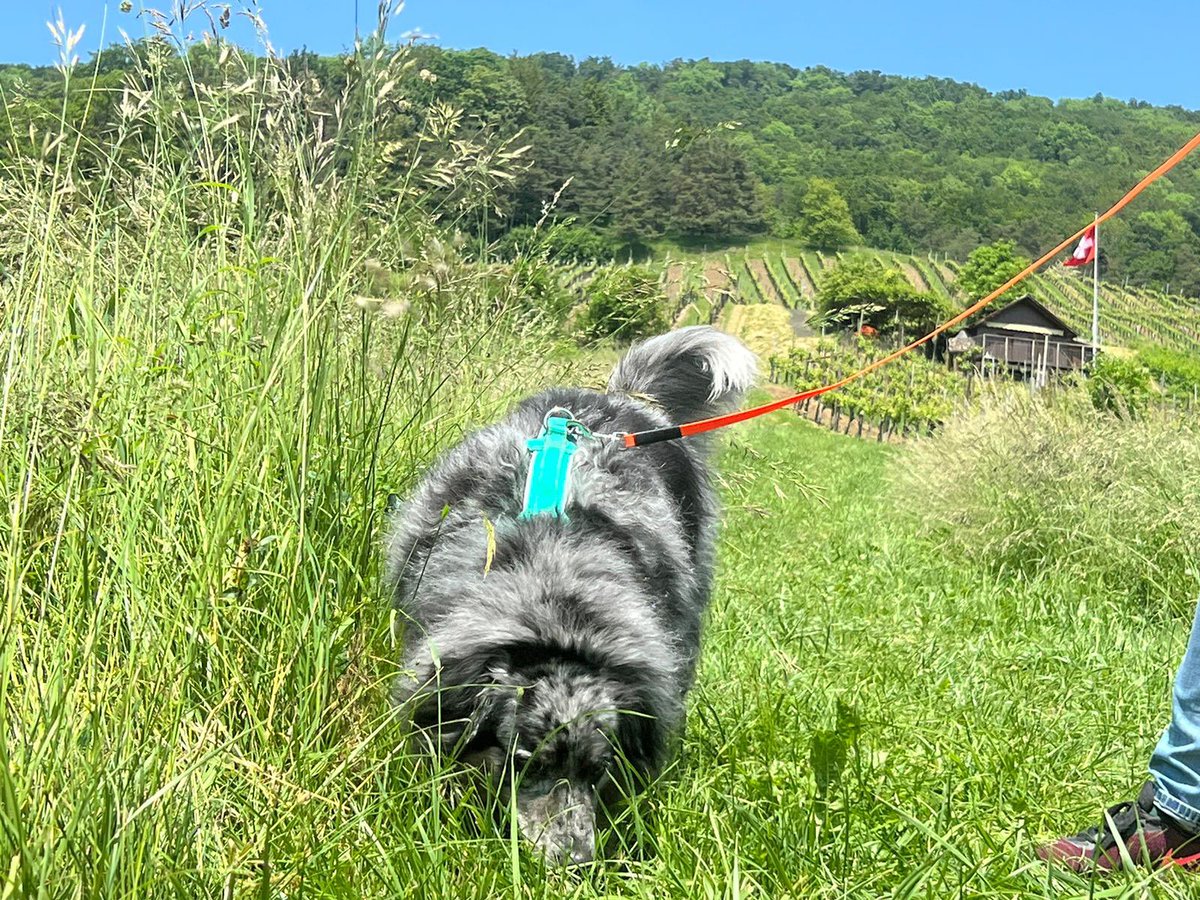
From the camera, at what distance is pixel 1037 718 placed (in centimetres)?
333

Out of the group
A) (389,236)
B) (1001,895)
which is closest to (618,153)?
(389,236)

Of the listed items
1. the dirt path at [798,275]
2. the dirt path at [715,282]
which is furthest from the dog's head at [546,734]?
the dirt path at [798,275]

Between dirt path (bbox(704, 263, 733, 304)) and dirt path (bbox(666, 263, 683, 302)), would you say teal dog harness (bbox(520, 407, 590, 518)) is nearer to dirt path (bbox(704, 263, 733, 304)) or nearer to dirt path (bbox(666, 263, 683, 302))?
dirt path (bbox(704, 263, 733, 304))

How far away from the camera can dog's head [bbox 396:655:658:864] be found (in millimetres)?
2219

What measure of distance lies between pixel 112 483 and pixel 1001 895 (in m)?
2.04

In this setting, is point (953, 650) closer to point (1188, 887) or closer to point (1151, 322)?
point (1188, 887)

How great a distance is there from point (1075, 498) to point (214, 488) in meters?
6.00

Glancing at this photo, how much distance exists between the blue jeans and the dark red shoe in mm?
34

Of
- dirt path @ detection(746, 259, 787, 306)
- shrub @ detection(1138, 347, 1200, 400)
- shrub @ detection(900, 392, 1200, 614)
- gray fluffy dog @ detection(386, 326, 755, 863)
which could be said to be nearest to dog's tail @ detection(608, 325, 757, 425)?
gray fluffy dog @ detection(386, 326, 755, 863)

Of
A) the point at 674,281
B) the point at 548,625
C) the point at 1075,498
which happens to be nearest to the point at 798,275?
the point at 1075,498

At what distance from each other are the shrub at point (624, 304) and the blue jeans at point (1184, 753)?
2.54 metres

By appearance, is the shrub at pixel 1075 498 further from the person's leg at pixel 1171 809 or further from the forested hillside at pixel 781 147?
the person's leg at pixel 1171 809

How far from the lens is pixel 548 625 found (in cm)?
235

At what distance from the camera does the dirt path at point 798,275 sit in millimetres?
74562
